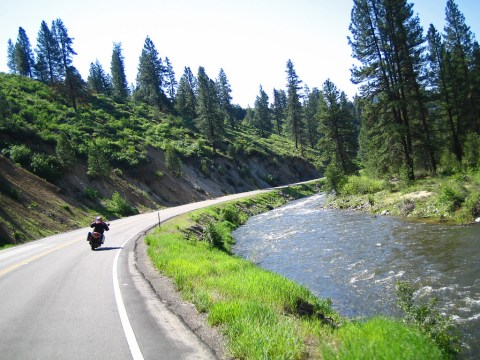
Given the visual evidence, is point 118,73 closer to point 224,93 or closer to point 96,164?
point 224,93

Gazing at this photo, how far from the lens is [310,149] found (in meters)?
95.1

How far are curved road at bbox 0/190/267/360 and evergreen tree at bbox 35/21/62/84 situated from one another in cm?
6295

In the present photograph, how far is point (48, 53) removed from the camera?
68.9 m

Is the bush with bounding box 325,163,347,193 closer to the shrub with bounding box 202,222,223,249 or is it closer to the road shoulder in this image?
the shrub with bounding box 202,222,223,249

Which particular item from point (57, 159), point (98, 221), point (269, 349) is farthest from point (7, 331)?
point (57, 159)

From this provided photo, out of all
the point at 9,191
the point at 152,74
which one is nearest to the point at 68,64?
the point at 152,74

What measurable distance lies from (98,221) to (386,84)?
25.0 meters

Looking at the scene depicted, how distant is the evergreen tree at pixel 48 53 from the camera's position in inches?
2548

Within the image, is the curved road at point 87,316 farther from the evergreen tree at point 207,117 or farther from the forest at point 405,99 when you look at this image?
the evergreen tree at point 207,117

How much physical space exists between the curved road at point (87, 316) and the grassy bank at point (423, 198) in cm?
1656

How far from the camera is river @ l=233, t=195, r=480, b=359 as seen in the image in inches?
375

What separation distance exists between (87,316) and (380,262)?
35.8 ft

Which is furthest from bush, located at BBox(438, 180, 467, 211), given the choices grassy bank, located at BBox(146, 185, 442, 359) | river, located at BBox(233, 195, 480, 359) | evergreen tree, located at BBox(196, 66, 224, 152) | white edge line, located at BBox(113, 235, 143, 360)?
evergreen tree, located at BBox(196, 66, 224, 152)

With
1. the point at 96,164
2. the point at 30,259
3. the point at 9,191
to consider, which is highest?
the point at 96,164
